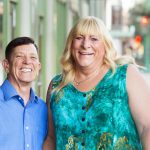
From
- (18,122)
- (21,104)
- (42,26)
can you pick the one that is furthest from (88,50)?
(42,26)

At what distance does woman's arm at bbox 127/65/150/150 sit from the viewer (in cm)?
388

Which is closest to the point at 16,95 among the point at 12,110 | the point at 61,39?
the point at 12,110

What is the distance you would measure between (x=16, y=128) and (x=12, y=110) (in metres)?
0.11

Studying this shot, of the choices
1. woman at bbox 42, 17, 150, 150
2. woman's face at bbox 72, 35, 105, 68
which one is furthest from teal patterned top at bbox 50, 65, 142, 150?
woman's face at bbox 72, 35, 105, 68

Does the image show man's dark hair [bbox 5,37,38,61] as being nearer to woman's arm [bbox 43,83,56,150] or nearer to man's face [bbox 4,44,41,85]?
man's face [bbox 4,44,41,85]

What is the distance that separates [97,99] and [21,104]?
1.68ft

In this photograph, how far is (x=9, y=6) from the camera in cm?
655

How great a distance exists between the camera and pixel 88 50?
402 cm

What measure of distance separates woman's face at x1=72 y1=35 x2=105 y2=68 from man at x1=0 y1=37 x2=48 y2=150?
0.29 meters

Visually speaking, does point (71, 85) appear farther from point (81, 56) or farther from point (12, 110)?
point (12, 110)

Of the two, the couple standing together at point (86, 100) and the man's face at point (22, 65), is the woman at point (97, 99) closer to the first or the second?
the couple standing together at point (86, 100)

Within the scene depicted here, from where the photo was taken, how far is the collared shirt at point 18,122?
367 cm

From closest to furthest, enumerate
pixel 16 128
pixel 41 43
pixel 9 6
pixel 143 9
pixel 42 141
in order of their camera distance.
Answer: pixel 16 128 < pixel 42 141 < pixel 9 6 < pixel 41 43 < pixel 143 9

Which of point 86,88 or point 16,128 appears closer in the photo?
point 16,128
